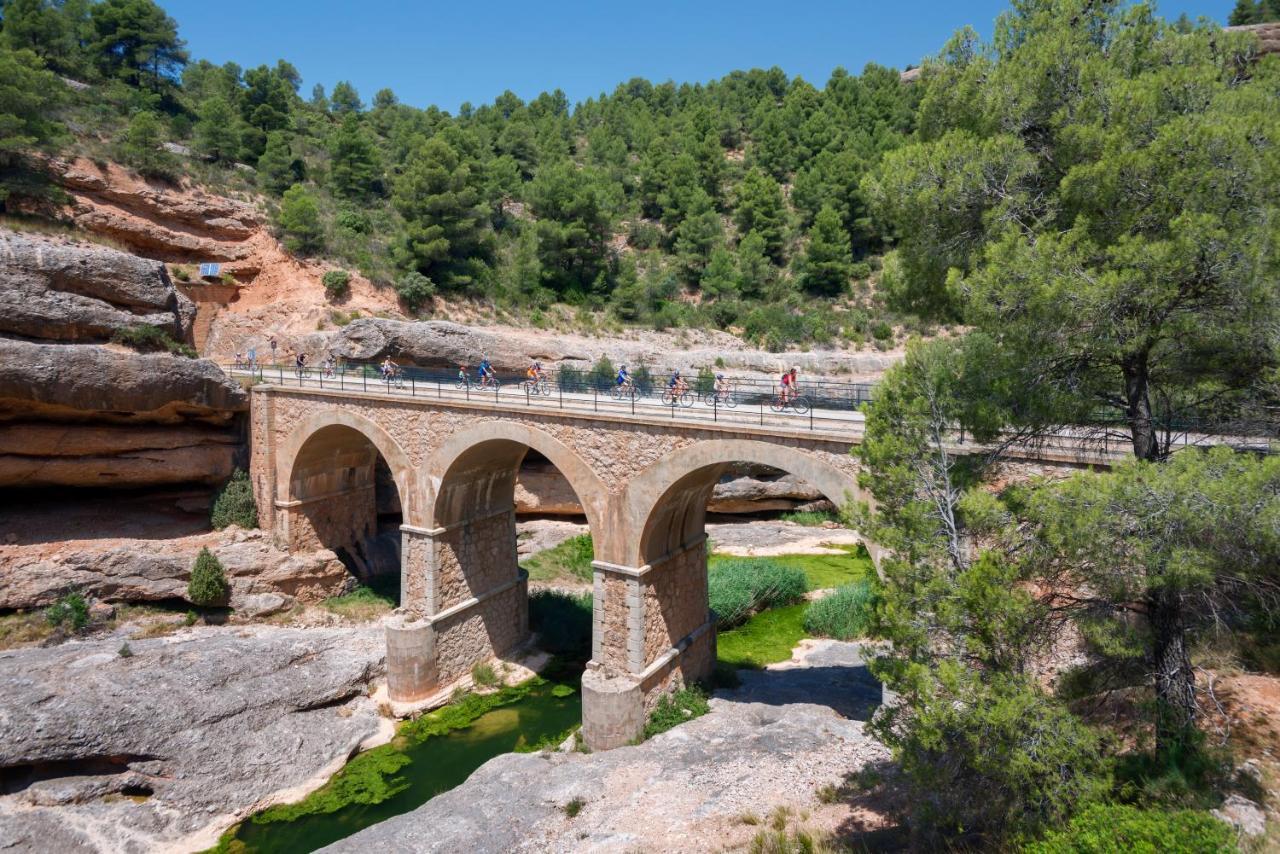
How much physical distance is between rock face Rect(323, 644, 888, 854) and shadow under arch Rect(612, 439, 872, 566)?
4275mm

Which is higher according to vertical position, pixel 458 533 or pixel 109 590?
pixel 458 533

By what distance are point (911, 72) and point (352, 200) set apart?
5504 cm

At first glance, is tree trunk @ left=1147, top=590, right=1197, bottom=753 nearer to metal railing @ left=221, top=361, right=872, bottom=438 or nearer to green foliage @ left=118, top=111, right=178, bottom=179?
metal railing @ left=221, top=361, right=872, bottom=438

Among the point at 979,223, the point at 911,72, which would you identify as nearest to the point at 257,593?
the point at 979,223

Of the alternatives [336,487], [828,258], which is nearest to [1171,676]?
[336,487]

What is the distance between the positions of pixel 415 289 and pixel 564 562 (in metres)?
17.0

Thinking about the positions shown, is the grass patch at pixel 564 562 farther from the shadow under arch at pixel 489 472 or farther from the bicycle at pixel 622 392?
the bicycle at pixel 622 392

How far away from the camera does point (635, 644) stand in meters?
16.6

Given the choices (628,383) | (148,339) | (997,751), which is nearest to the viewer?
(997,751)

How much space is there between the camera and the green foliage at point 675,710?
16.6 metres

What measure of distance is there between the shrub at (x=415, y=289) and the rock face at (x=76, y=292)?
514 inches

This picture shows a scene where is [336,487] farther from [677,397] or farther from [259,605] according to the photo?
[677,397]

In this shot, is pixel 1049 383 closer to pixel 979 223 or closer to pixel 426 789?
pixel 979 223

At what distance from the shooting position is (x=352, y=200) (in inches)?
1779
